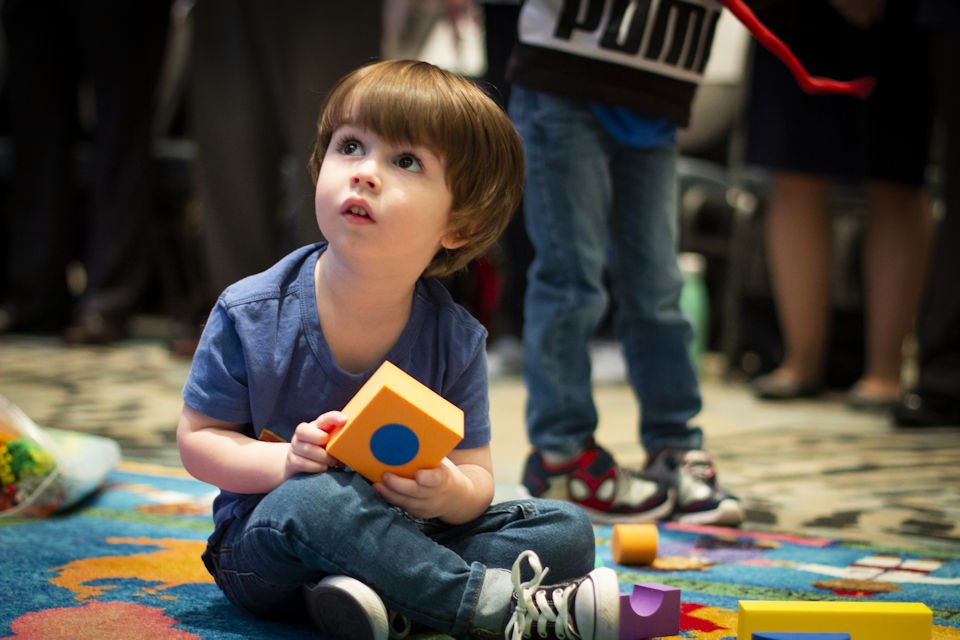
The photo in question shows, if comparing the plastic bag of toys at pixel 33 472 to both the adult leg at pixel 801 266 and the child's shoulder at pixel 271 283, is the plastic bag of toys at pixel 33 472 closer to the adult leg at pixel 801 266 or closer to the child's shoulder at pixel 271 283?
the child's shoulder at pixel 271 283

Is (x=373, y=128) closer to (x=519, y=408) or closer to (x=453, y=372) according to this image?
(x=453, y=372)

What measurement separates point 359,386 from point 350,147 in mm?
189

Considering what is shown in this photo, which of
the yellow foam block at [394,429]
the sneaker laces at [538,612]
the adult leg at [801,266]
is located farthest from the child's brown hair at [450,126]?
the adult leg at [801,266]

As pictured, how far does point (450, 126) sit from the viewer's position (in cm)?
89

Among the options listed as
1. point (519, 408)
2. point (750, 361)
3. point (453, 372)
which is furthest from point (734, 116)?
point (453, 372)

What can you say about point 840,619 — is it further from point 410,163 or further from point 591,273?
point 591,273

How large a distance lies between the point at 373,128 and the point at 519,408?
135cm

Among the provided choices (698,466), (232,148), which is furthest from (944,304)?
(232,148)

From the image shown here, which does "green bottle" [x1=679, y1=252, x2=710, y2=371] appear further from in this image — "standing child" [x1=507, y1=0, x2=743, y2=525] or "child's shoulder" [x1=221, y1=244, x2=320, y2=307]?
"child's shoulder" [x1=221, y1=244, x2=320, y2=307]

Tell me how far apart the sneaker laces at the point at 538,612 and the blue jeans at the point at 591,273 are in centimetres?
51

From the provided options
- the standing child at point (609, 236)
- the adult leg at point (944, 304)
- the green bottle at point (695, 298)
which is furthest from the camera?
the green bottle at point (695, 298)

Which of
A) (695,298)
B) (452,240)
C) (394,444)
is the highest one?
(452,240)

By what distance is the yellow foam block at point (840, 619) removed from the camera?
31.8 inches

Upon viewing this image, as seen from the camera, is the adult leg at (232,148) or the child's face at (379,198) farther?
the adult leg at (232,148)
